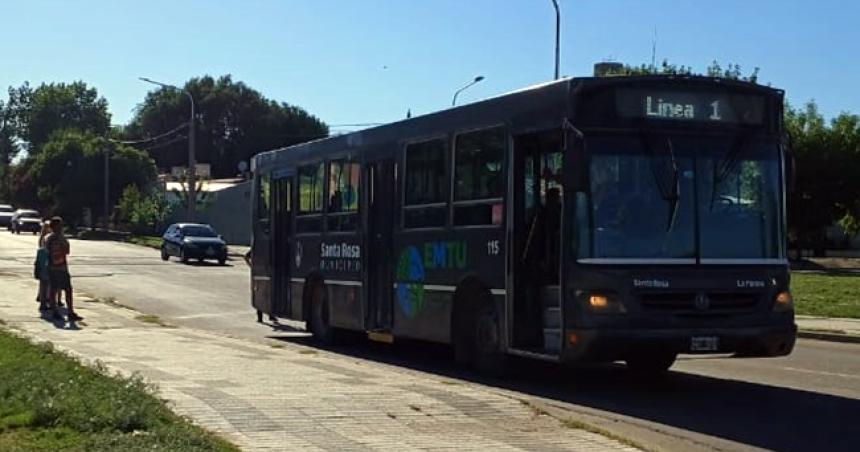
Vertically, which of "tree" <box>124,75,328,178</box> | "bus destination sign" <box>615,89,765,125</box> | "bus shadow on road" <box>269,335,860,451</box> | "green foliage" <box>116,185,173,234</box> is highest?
"tree" <box>124,75,328,178</box>

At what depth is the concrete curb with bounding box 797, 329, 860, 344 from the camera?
21.0 metres

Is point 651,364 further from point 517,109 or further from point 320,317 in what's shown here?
point 320,317

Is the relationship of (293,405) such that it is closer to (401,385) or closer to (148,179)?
(401,385)

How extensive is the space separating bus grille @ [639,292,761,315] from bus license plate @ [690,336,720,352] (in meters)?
0.26

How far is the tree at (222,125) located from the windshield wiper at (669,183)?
11221 cm

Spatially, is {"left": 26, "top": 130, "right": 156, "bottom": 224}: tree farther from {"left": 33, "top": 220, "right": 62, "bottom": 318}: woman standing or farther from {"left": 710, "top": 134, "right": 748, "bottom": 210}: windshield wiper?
{"left": 710, "top": 134, "right": 748, "bottom": 210}: windshield wiper

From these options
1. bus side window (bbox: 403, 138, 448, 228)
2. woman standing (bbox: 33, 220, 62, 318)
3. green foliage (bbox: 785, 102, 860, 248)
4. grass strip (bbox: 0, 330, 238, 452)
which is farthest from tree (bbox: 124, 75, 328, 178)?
grass strip (bbox: 0, 330, 238, 452)

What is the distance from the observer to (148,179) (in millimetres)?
93625

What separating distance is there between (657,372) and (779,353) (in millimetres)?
2443

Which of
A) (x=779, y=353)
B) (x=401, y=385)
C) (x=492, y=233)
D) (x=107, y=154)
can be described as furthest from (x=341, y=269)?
(x=107, y=154)

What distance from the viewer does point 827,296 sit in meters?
29.2

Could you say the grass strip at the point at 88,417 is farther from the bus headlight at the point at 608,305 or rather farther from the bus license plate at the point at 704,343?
the bus license plate at the point at 704,343

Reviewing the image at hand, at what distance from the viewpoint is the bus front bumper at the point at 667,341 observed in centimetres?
1186

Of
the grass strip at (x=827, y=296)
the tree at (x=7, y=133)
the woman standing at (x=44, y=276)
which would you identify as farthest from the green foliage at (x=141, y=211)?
the tree at (x=7, y=133)
